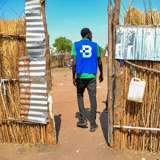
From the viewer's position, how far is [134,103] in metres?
5.64

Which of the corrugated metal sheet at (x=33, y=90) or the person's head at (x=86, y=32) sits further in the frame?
the person's head at (x=86, y=32)

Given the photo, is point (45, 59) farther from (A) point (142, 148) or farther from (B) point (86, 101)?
(B) point (86, 101)

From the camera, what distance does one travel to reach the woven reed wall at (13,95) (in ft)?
19.4

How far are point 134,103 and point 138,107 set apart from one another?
0.09 m

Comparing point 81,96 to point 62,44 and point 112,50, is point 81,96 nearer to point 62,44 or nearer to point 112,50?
point 112,50

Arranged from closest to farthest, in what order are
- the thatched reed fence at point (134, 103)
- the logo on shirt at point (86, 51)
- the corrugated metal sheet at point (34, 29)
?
the thatched reed fence at point (134, 103) → the corrugated metal sheet at point (34, 29) → the logo on shirt at point (86, 51)

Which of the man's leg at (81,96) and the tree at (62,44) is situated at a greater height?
the tree at (62,44)

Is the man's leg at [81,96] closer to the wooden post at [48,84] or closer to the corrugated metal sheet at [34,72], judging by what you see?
the wooden post at [48,84]

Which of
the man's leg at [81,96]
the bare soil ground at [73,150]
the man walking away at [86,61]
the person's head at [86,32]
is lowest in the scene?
the bare soil ground at [73,150]

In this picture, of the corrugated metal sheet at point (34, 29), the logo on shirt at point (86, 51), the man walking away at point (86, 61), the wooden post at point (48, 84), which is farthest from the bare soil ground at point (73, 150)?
the corrugated metal sheet at point (34, 29)

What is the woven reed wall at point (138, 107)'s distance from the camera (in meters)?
5.41

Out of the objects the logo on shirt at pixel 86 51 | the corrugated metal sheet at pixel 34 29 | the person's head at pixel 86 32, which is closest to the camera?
the corrugated metal sheet at pixel 34 29

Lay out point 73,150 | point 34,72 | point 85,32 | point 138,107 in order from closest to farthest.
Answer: point 138,107 → point 34,72 → point 73,150 → point 85,32

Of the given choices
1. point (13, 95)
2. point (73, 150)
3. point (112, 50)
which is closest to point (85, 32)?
point (112, 50)
